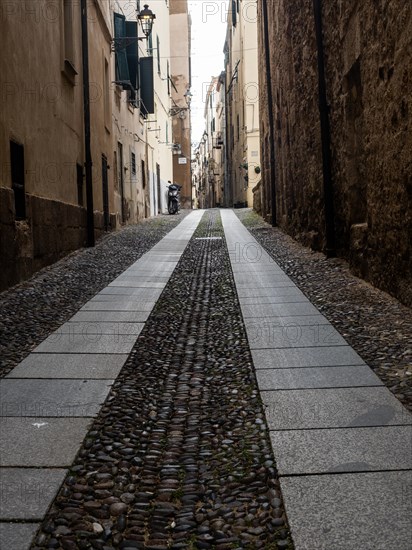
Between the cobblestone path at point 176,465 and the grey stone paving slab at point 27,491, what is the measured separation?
0.04 meters

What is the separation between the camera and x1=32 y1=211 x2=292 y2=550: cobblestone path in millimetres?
1869

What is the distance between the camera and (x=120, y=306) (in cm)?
557

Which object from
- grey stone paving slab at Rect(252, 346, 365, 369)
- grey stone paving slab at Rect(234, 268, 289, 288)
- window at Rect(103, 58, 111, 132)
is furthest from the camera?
window at Rect(103, 58, 111, 132)

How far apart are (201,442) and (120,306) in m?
3.11

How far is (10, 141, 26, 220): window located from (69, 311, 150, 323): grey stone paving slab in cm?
250

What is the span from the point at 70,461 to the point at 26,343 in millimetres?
2056

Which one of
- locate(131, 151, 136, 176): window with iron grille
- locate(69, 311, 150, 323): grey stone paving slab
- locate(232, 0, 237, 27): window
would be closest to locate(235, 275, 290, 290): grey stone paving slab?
locate(69, 311, 150, 323): grey stone paving slab

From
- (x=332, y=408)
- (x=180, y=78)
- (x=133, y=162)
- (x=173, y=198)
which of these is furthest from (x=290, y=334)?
(x=180, y=78)

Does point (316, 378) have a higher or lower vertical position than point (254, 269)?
lower

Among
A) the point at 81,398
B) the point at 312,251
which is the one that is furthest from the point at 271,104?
the point at 81,398

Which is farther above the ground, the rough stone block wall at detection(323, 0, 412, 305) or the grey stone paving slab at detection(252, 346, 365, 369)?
the rough stone block wall at detection(323, 0, 412, 305)

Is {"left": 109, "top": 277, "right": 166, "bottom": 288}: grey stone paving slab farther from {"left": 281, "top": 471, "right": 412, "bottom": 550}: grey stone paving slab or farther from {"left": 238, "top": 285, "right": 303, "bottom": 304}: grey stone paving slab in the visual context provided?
{"left": 281, "top": 471, "right": 412, "bottom": 550}: grey stone paving slab

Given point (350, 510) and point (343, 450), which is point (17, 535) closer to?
point (350, 510)

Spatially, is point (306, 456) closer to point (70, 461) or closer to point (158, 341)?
point (70, 461)
